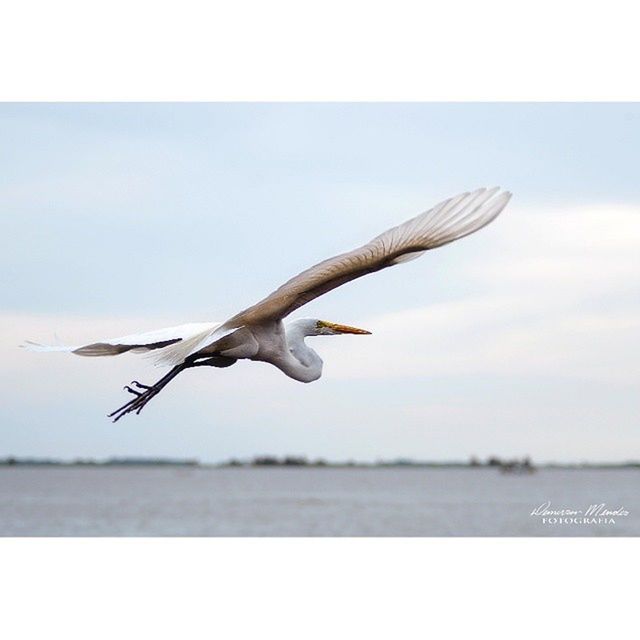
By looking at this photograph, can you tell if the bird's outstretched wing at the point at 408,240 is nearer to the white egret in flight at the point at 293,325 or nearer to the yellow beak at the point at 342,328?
the white egret in flight at the point at 293,325

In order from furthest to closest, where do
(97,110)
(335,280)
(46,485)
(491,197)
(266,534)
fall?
(46,485)
(266,534)
(97,110)
(335,280)
(491,197)

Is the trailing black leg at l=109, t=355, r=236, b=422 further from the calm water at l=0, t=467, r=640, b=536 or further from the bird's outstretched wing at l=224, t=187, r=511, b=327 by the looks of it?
the calm water at l=0, t=467, r=640, b=536

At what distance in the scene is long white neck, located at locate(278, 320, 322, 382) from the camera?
5129 mm

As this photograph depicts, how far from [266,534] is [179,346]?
1065cm

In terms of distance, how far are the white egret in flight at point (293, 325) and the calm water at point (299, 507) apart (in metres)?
8.54

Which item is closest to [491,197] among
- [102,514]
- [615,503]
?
[102,514]

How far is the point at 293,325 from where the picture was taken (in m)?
5.28

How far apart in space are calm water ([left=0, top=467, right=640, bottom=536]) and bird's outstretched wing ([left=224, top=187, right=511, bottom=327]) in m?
9.20

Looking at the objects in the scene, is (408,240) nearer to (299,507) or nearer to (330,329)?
(330,329)

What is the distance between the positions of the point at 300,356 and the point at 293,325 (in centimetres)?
15

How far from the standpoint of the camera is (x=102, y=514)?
17.5 m

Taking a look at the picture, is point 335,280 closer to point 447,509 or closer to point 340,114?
point 340,114

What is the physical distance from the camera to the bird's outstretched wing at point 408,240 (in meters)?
3.87

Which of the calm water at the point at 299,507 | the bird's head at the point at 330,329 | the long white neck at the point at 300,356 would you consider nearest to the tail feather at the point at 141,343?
the long white neck at the point at 300,356
